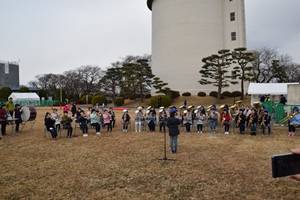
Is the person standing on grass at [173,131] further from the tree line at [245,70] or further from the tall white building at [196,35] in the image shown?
the tall white building at [196,35]

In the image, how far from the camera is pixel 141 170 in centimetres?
656

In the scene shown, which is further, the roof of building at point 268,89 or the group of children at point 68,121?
the roof of building at point 268,89

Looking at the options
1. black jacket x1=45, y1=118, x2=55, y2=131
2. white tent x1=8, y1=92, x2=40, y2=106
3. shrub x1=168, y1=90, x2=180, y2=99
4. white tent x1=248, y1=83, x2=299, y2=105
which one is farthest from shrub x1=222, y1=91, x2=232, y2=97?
white tent x1=8, y1=92, x2=40, y2=106

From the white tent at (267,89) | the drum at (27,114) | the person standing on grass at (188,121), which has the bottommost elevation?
the person standing on grass at (188,121)

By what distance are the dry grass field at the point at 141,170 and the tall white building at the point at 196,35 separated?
30882mm

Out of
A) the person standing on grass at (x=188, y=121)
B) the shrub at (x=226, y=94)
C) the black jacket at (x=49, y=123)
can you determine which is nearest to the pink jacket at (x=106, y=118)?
the black jacket at (x=49, y=123)

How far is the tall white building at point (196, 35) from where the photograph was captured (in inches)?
1591

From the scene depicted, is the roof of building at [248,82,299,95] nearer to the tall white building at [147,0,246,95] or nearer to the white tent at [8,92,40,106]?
the tall white building at [147,0,246,95]

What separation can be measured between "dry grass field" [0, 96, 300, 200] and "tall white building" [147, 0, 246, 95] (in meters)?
30.9

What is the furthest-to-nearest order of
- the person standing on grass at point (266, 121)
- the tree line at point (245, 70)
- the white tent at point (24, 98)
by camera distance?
the white tent at point (24, 98)
the tree line at point (245, 70)
the person standing on grass at point (266, 121)

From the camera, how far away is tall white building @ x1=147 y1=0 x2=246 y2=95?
1591 inches

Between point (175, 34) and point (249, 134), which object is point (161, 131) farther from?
point (175, 34)

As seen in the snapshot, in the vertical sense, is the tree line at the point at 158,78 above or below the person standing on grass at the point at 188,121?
above

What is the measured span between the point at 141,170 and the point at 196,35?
1458 inches
